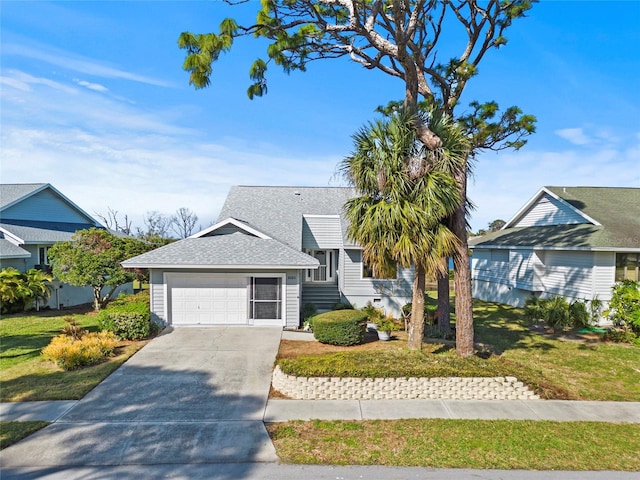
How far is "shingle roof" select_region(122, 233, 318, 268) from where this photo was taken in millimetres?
13812

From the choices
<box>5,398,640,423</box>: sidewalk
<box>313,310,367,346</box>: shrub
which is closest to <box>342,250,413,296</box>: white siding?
<box>313,310,367,346</box>: shrub

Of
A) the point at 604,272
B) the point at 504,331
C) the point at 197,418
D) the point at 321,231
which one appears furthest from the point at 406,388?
the point at 604,272

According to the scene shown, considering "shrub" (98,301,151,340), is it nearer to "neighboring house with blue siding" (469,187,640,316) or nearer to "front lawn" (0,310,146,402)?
"front lawn" (0,310,146,402)

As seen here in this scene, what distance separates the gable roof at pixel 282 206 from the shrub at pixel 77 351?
883cm

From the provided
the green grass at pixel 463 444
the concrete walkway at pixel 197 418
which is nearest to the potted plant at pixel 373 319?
the concrete walkway at pixel 197 418

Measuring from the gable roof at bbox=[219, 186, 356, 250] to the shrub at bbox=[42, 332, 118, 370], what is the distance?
29.0 ft

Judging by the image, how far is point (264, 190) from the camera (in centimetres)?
2303

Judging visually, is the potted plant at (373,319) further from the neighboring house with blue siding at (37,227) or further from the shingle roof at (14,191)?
the shingle roof at (14,191)

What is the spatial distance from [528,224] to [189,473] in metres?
23.7

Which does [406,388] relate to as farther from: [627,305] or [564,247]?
[564,247]

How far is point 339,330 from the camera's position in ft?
38.9

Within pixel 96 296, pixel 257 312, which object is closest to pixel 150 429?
pixel 257 312

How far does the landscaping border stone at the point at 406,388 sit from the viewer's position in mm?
8375

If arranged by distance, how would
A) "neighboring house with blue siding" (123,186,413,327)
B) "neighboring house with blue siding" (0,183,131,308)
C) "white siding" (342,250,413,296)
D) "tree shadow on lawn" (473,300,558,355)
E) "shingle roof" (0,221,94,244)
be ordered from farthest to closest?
"shingle roof" (0,221,94,244), "neighboring house with blue siding" (0,183,131,308), "white siding" (342,250,413,296), "neighboring house with blue siding" (123,186,413,327), "tree shadow on lawn" (473,300,558,355)
